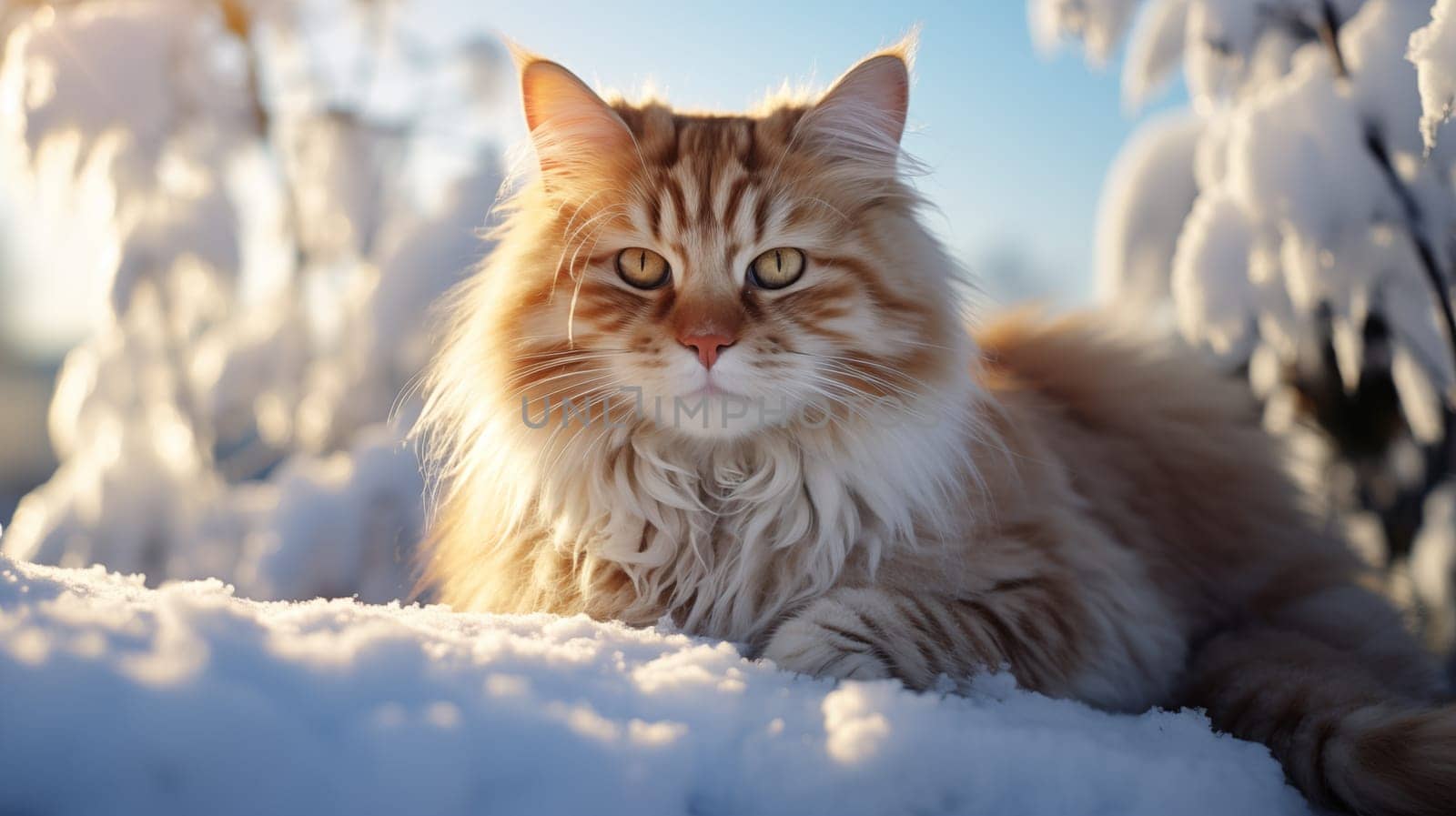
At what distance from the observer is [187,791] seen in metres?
0.49

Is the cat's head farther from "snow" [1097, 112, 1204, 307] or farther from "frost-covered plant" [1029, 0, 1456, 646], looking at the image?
"snow" [1097, 112, 1204, 307]

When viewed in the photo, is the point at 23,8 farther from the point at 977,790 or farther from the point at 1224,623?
the point at 1224,623

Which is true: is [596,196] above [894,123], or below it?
below

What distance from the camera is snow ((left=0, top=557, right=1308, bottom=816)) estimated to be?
1.64 ft

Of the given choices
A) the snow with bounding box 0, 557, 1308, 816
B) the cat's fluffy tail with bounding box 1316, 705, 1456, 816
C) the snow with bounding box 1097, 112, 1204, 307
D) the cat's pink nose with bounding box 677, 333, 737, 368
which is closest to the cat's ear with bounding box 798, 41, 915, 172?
the cat's pink nose with bounding box 677, 333, 737, 368

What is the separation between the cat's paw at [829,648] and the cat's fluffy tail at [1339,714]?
0.48m

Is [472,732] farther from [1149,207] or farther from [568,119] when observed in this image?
[1149,207]

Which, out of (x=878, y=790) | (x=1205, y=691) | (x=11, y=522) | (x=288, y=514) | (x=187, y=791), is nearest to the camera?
(x=187, y=791)

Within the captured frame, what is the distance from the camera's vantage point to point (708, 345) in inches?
43.6

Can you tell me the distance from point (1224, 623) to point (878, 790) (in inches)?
46.6

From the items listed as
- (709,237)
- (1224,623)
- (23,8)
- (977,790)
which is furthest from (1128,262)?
(23,8)

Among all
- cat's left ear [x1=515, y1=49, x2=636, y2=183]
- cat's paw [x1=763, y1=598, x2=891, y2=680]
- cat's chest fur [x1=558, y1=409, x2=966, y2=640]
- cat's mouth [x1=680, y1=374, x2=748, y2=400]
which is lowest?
cat's paw [x1=763, y1=598, x2=891, y2=680]

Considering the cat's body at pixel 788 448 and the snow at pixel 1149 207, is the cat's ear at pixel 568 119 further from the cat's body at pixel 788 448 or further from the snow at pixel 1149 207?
the snow at pixel 1149 207

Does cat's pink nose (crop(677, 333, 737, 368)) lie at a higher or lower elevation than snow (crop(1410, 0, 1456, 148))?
lower
